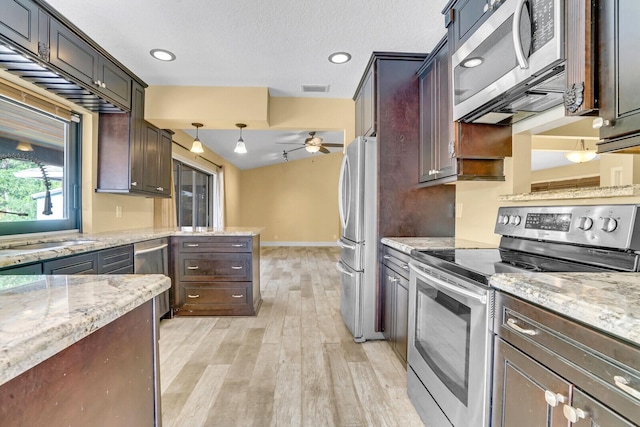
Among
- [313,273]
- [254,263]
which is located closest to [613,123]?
[254,263]

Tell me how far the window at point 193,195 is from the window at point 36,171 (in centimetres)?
198

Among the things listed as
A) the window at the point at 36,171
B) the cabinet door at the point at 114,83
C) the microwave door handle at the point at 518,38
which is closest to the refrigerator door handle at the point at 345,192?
the microwave door handle at the point at 518,38

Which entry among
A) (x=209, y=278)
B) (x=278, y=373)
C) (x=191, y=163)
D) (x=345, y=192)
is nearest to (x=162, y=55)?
(x=345, y=192)

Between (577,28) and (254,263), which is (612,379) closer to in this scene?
(577,28)

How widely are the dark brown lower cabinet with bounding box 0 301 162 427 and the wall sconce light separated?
6.32 ft

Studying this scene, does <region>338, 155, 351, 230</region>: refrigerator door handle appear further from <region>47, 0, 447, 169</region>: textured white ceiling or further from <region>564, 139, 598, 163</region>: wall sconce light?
<region>564, 139, 598, 163</region>: wall sconce light

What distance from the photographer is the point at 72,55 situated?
2174mm

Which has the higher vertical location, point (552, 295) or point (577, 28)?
point (577, 28)

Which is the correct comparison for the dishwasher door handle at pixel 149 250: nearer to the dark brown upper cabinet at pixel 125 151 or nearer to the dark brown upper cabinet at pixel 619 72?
the dark brown upper cabinet at pixel 125 151

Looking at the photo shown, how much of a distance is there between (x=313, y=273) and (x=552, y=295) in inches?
189

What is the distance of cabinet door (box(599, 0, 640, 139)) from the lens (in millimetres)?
895

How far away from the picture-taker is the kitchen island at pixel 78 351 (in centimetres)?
55

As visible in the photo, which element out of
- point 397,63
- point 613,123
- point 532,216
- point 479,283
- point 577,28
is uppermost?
point 397,63

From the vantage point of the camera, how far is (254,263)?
3330 millimetres
